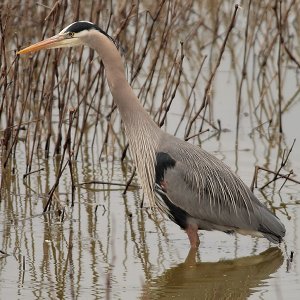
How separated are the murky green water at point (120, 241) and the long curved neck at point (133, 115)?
0.47 metres

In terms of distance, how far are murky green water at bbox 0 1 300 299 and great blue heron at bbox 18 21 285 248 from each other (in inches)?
7.3

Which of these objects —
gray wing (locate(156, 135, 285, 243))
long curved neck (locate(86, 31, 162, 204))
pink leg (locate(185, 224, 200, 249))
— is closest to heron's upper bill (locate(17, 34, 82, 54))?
long curved neck (locate(86, 31, 162, 204))

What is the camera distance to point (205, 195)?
641 centimetres

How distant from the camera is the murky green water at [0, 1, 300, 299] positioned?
220 inches

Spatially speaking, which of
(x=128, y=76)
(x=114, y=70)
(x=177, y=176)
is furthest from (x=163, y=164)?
(x=128, y=76)

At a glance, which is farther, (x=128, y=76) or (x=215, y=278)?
(x=128, y=76)

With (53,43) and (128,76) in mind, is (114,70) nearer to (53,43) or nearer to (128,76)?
(53,43)

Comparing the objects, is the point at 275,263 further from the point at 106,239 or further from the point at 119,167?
the point at 119,167

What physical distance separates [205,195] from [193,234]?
0.29 meters

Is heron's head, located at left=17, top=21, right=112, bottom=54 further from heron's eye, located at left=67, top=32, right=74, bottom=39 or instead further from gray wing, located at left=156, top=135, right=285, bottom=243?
gray wing, located at left=156, top=135, right=285, bottom=243

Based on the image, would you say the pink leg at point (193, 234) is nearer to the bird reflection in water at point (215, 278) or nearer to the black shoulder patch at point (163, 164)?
the bird reflection in water at point (215, 278)

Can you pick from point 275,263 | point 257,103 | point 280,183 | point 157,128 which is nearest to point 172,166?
point 157,128

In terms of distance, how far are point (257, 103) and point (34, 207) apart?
387 cm

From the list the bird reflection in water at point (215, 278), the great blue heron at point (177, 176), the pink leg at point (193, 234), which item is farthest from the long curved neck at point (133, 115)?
the bird reflection in water at point (215, 278)
